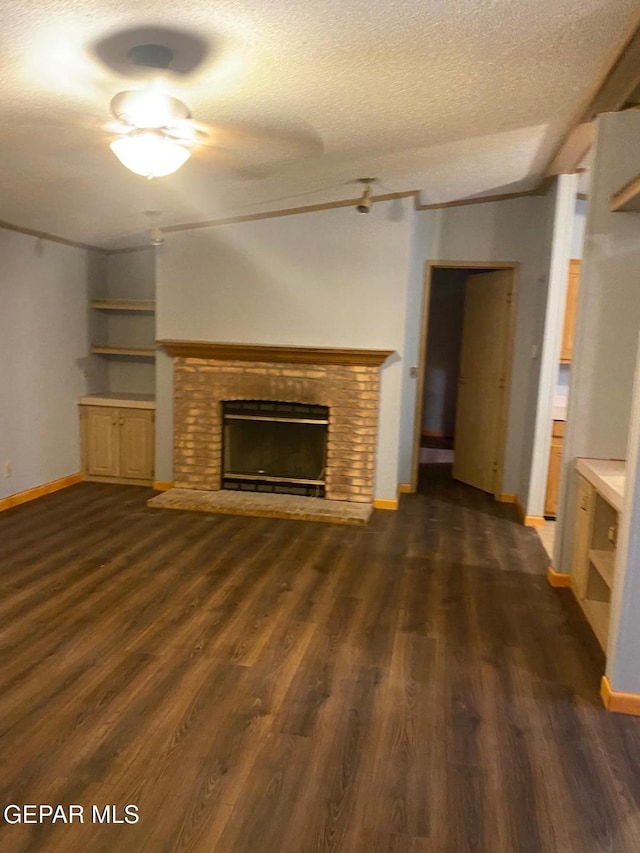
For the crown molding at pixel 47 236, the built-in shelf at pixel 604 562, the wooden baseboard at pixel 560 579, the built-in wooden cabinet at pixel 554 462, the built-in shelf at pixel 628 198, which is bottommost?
the wooden baseboard at pixel 560 579

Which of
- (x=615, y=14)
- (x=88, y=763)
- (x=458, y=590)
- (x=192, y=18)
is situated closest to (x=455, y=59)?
(x=615, y=14)

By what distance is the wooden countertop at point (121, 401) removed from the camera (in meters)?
5.52

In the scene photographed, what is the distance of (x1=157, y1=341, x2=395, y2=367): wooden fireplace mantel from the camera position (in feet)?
16.2

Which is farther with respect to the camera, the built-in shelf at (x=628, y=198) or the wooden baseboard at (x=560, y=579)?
the wooden baseboard at (x=560, y=579)

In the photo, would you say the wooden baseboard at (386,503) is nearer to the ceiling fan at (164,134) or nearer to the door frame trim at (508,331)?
the door frame trim at (508,331)

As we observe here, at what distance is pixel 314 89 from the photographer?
254 cm

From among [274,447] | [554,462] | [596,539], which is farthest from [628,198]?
[274,447]

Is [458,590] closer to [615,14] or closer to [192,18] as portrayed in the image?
[615,14]

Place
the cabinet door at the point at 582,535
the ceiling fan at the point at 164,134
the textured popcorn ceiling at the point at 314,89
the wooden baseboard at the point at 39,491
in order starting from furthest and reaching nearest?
1. the wooden baseboard at the point at 39,491
2. the cabinet door at the point at 582,535
3. the ceiling fan at the point at 164,134
4. the textured popcorn ceiling at the point at 314,89

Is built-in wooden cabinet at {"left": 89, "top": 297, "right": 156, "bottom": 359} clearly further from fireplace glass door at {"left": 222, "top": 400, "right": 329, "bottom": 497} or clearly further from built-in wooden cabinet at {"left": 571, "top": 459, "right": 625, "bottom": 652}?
built-in wooden cabinet at {"left": 571, "top": 459, "right": 625, "bottom": 652}

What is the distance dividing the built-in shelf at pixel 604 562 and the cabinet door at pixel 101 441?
13.6 feet

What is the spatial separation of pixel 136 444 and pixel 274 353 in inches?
62.9

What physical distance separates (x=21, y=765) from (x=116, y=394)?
439cm

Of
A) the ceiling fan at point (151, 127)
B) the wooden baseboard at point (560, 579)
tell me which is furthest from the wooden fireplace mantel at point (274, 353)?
the ceiling fan at point (151, 127)
